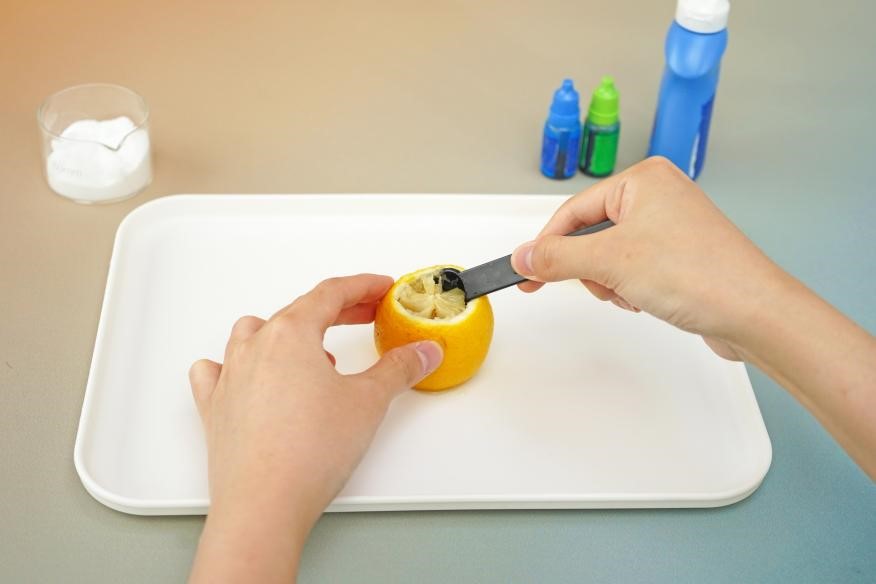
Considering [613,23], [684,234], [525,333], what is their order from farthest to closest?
[613,23], [525,333], [684,234]

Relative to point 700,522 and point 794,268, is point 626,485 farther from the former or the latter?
point 794,268

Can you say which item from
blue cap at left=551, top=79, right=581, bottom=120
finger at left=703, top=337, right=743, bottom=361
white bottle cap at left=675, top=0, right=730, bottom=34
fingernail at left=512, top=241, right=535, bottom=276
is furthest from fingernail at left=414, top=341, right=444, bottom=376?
white bottle cap at left=675, top=0, right=730, bottom=34

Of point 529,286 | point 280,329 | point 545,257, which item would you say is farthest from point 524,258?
A: point 280,329

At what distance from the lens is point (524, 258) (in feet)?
3.66

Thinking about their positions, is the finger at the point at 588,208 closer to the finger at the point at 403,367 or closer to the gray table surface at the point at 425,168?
the finger at the point at 403,367

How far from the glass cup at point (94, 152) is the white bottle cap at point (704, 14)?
0.75 m

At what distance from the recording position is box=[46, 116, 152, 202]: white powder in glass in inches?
57.0

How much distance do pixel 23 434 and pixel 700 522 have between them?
718mm

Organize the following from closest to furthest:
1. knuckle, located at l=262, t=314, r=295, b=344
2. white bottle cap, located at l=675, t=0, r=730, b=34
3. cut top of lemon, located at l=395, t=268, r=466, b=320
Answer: knuckle, located at l=262, t=314, r=295, b=344 → cut top of lemon, located at l=395, t=268, r=466, b=320 → white bottle cap, located at l=675, t=0, r=730, b=34

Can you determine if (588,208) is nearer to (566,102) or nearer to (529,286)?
(529,286)

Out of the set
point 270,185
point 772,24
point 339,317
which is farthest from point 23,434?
point 772,24

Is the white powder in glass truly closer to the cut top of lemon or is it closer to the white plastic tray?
the white plastic tray

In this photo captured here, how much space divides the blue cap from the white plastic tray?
0.44 feet

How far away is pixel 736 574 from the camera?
3.41 feet
